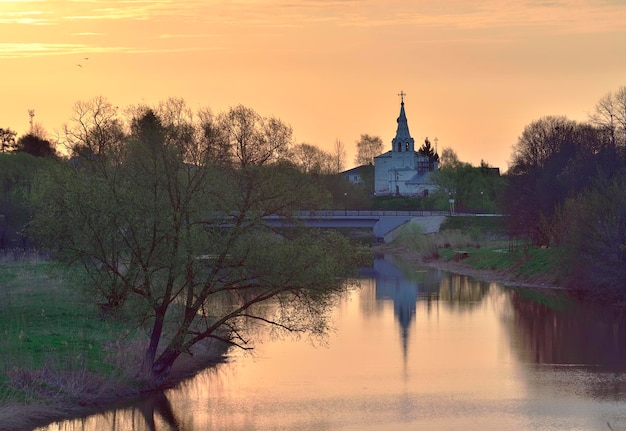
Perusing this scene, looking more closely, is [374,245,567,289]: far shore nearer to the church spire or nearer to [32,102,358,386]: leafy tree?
[32,102,358,386]: leafy tree

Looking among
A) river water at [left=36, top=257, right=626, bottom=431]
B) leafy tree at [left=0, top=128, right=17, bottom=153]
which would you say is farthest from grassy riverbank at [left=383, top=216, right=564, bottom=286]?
leafy tree at [left=0, top=128, right=17, bottom=153]

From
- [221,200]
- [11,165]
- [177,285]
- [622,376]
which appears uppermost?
[11,165]

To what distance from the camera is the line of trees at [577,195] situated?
57.5m

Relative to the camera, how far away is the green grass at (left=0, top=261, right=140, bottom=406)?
101 feet

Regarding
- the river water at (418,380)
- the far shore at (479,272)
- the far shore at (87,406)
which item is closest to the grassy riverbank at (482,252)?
the far shore at (479,272)

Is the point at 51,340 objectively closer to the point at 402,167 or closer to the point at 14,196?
the point at 14,196

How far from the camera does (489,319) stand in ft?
170

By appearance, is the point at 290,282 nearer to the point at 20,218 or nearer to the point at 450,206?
the point at 20,218

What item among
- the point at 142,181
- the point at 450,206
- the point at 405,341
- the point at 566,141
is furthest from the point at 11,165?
the point at 450,206

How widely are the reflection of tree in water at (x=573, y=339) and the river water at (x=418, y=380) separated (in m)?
0.05

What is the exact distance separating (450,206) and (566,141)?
51.6 meters

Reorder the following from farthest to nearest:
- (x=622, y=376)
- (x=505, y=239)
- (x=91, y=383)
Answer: (x=505, y=239), (x=622, y=376), (x=91, y=383)

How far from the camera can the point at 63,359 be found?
33156 mm

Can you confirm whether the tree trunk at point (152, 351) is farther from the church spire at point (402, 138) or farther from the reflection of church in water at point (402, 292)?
the church spire at point (402, 138)
